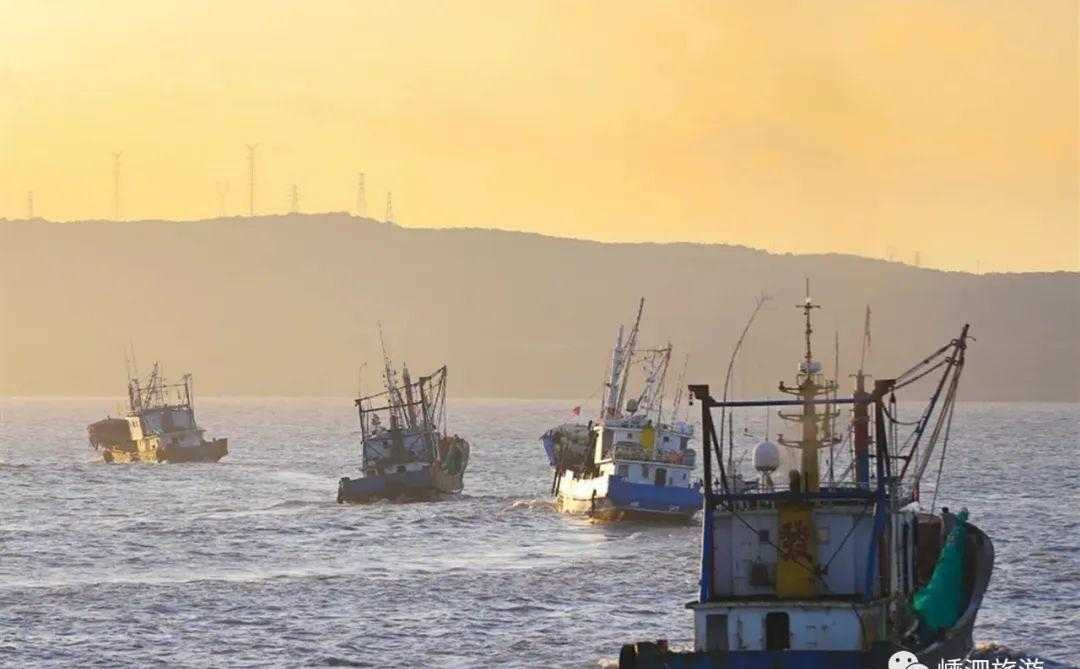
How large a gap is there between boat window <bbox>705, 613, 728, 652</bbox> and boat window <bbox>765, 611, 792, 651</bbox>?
1.17 metres

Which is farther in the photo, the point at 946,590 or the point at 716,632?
the point at 946,590

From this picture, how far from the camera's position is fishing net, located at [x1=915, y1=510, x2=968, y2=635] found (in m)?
73.0

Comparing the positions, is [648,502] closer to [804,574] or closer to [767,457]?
[767,457]

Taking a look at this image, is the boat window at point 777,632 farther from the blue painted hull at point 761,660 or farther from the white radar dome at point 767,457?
the white radar dome at point 767,457

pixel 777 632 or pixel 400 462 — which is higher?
pixel 400 462

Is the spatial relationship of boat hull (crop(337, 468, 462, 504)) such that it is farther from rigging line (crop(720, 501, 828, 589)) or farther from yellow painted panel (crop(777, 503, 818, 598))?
yellow painted panel (crop(777, 503, 818, 598))

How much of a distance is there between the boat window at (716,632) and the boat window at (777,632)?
3.85 feet

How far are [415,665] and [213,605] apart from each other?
67.7 feet

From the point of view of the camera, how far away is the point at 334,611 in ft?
308

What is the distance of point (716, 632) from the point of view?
199 feet

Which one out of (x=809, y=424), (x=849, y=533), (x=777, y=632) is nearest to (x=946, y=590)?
(x=809, y=424)

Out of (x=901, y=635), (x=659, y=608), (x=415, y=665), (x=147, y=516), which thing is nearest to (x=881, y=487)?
(x=901, y=635)

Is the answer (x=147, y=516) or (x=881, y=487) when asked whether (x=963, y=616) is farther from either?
(x=147, y=516)

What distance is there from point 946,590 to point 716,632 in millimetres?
20348
